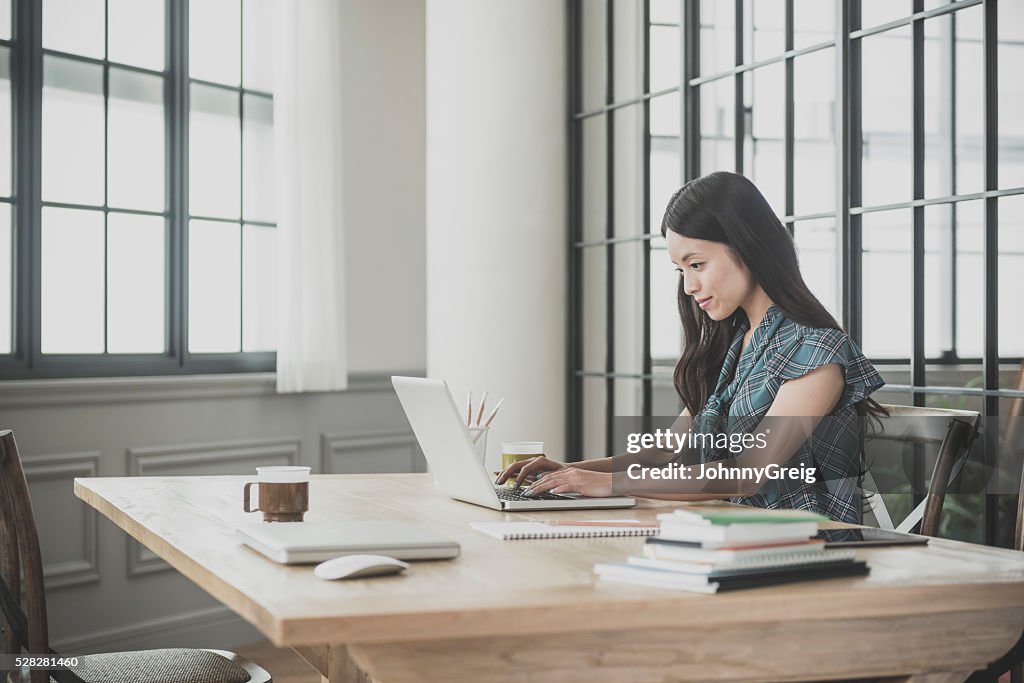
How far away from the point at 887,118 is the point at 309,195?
Answer: 205 cm

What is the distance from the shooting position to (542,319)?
3914 mm

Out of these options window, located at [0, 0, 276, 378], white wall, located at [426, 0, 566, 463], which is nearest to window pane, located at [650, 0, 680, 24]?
white wall, located at [426, 0, 566, 463]

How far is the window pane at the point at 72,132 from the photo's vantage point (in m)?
3.37

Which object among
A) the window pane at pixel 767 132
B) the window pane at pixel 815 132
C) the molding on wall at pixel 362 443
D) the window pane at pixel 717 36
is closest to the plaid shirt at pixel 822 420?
the window pane at pixel 815 132

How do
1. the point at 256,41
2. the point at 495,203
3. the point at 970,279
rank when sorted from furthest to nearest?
1. the point at 256,41
2. the point at 495,203
3. the point at 970,279

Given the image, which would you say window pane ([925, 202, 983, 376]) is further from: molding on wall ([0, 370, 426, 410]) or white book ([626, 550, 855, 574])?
molding on wall ([0, 370, 426, 410])

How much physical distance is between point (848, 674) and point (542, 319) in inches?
111

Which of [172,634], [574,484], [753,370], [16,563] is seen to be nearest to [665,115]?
[753,370]

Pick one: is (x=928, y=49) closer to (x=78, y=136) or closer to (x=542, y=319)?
(x=542, y=319)

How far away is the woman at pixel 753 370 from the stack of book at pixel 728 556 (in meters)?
0.66

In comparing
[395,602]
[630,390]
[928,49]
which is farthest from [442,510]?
[630,390]

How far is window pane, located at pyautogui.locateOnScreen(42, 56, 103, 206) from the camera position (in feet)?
11.1

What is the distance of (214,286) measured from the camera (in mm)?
3852

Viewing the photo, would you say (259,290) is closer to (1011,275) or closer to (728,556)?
(1011,275)
